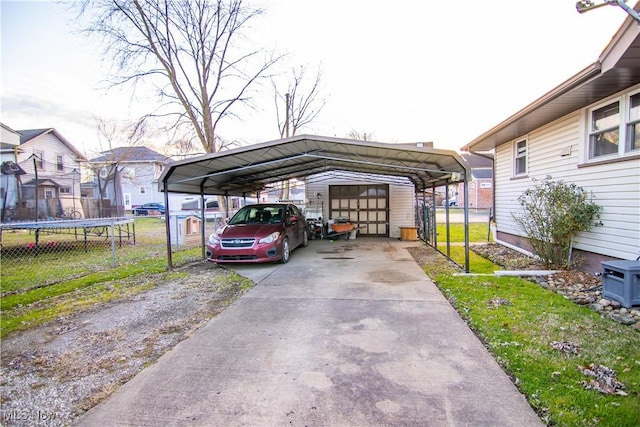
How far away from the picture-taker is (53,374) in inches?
117

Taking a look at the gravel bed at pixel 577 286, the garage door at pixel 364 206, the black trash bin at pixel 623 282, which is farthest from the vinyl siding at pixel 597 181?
the garage door at pixel 364 206

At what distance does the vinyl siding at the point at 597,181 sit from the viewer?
A: 511 centimetres

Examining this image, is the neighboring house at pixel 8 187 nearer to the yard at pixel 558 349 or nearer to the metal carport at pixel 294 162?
the metal carport at pixel 294 162

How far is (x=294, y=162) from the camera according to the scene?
31.0 ft

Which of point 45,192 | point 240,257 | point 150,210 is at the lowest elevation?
point 240,257

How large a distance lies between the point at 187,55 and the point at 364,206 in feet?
35.4

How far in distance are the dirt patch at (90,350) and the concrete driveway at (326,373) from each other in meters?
0.23

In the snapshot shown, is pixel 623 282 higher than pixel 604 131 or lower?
lower

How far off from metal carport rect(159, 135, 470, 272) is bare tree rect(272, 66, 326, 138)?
11179mm

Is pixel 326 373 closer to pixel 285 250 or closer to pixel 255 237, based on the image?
pixel 255 237

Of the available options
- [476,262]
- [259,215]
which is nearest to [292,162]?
[259,215]

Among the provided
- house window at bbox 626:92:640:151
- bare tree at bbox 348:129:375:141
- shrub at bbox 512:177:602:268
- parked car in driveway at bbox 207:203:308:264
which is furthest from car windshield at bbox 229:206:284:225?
bare tree at bbox 348:129:375:141

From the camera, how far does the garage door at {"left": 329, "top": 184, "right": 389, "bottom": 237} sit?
14.1 metres

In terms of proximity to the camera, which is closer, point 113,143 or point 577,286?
point 577,286
